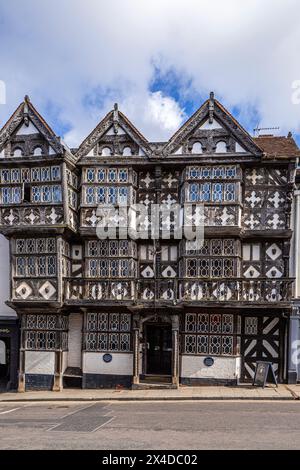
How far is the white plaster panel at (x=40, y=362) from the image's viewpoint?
21.8m

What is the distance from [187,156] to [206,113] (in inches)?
74.6

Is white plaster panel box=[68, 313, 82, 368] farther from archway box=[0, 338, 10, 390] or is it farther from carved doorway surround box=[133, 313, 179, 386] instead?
archway box=[0, 338, 10, 390]

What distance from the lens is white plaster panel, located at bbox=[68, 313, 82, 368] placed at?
2239 centimetres

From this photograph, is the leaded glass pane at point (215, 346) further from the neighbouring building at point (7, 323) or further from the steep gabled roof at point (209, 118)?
the neighbouring building at point (7, 323)

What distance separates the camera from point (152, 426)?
13.3m

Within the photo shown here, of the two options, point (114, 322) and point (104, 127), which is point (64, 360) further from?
point (104, 127)

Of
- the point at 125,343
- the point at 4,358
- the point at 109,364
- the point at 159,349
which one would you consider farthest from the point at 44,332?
the point at 159,349

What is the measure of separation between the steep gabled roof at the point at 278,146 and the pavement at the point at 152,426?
9263mm

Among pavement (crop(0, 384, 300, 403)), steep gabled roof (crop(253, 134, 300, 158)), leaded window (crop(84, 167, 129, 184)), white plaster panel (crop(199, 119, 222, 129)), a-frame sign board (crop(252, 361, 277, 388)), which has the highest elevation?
white plaster panel (crop(199, 119, 222, 129))

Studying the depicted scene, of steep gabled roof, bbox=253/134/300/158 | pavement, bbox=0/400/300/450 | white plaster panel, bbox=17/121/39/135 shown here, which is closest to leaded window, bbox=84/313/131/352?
pavement, bbox=0/400/300/450

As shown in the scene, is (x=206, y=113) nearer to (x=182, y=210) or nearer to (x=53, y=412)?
(x=182, y=210)

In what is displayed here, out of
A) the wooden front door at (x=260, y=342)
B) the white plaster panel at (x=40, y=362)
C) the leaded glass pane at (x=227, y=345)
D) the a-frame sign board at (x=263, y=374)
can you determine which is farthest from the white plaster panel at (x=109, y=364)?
the a-frame sign board at (x=263, y=374)

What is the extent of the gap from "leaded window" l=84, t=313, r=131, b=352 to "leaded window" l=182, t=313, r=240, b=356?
→ 7.77 feet
